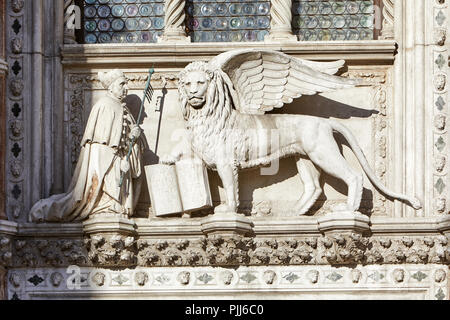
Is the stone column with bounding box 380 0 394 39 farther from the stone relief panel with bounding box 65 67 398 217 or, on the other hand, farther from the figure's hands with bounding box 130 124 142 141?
the figure's hands with bounding box 130 124 142 141

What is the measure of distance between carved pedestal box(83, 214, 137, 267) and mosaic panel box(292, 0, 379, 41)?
10.2 feet

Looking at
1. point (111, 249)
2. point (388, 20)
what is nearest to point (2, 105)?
point (111, 249)

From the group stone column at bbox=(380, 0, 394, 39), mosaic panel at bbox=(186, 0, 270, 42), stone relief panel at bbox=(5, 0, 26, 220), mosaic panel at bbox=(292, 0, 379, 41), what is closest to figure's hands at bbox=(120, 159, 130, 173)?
stone relief panel at bbox=(5, 0, 26, 220)

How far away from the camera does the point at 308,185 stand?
18.5 m

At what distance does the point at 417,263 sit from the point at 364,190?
1.03 meters

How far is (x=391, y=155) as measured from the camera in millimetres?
18734

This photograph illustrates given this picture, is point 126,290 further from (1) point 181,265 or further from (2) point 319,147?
(2) point 319,147

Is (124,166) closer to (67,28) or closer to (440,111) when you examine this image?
(67,28)

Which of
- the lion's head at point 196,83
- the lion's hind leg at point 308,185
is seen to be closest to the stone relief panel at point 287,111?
the lion's hind leg at point 308,185

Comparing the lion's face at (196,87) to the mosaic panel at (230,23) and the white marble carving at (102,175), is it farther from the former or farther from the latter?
the mosaic panel at (230,23)

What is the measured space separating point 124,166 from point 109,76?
107 centimetres

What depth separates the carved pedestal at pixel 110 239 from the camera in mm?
18094

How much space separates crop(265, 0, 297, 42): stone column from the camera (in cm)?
1898

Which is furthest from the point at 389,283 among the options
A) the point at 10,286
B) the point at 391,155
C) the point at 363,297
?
the point at 10,286
